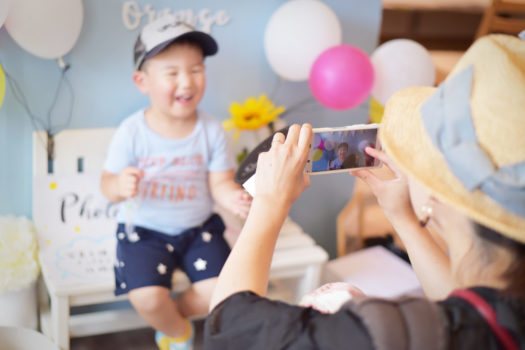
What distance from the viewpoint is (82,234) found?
169 centimetres

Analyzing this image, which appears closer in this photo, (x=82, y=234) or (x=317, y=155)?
(x=317, y=155)

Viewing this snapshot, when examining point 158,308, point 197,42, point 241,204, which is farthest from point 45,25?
point 158,308

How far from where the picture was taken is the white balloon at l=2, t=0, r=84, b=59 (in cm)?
148

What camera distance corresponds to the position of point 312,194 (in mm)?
2176

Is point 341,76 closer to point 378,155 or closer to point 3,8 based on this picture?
point 378,155

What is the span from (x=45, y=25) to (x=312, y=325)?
3.94ft

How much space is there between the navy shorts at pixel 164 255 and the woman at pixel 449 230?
0.80 metres

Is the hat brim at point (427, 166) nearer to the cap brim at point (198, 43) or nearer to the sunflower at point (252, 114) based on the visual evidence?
the cap brim at point (198, 43)

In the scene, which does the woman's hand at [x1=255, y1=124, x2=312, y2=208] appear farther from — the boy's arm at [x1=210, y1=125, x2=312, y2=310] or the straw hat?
the straw hat

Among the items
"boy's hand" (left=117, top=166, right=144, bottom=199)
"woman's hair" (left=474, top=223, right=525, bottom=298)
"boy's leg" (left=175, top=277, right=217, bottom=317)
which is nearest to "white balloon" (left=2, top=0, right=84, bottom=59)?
"boy's hand" (left=117, top=166, right=144, bottom=199)

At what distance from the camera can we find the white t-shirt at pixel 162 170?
1.63 m

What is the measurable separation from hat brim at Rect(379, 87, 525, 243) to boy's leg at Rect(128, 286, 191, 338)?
0.92 meters

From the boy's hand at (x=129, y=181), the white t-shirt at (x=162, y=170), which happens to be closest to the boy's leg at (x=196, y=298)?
the white t-shirt at (x=162, y=170)

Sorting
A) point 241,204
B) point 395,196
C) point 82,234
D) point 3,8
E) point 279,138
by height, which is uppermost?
point 3,8
